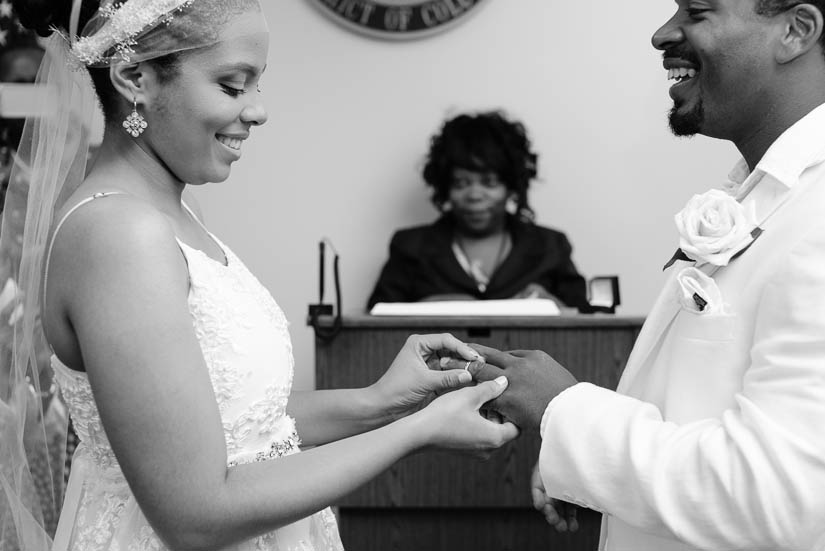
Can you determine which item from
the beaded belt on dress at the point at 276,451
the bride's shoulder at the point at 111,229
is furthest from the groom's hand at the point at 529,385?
the bride's shoulder at the point at 111,229

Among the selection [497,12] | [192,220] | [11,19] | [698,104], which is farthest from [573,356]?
[11,19]

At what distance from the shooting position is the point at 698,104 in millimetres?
1529

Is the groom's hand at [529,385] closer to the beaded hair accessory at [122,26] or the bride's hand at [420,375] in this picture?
the bride's hand at [420,375]

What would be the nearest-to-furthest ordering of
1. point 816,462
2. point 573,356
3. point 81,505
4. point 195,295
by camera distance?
point 816,462, point 195,295, point 81,505, point 573,356

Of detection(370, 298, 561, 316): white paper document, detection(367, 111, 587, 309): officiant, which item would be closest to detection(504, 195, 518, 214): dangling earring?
detection(367, 111, 587, 309): officiant

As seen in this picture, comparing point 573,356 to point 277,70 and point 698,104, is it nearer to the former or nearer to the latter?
point 698,104

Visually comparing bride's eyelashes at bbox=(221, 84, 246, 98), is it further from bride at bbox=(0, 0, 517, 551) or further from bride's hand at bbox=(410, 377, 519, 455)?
bride's hand at bbox=(410, 377, 519, 455)

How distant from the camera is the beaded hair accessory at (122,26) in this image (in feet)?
4.28

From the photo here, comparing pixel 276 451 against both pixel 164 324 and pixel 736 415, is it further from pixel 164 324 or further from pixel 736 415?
pixel 736 415

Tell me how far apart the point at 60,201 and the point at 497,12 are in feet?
9.72

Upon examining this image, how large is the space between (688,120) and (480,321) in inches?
53.0

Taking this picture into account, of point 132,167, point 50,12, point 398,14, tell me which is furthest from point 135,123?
point 398,14

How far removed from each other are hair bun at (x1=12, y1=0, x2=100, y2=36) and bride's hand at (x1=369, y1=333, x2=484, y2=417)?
801mm

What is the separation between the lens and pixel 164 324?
3.91ft
